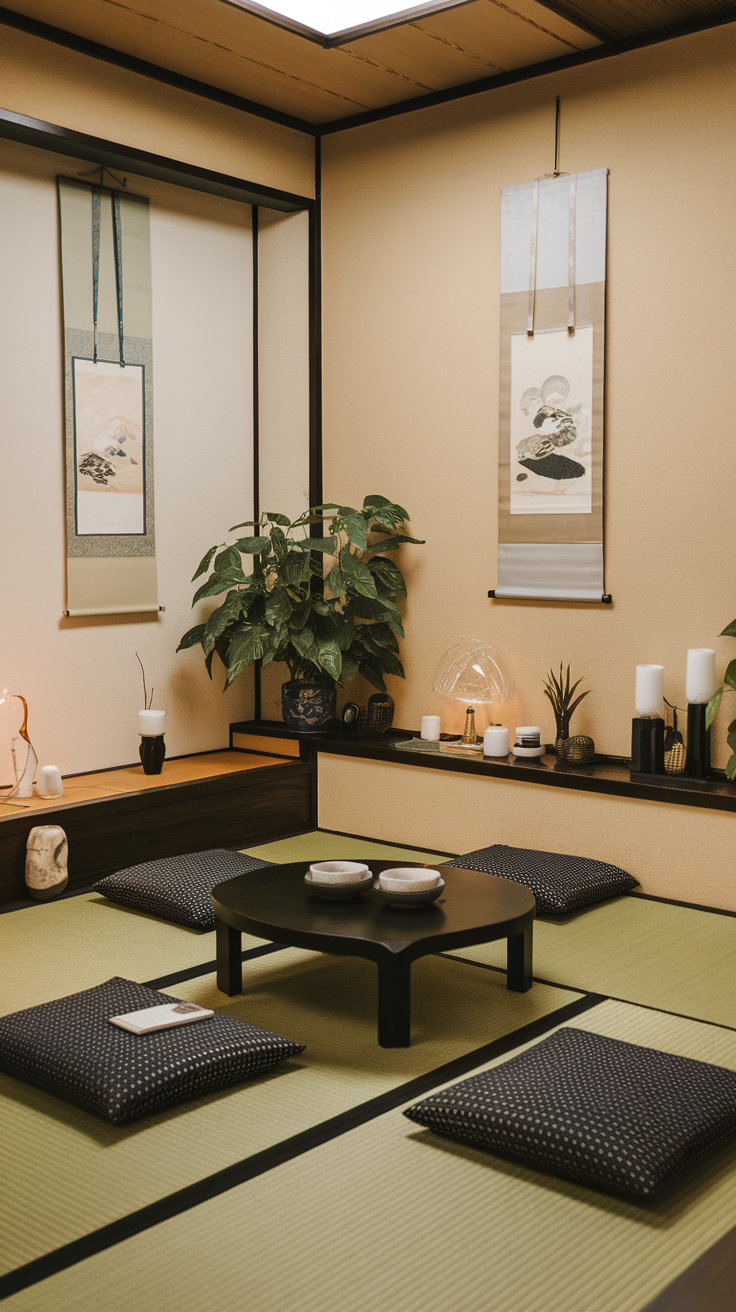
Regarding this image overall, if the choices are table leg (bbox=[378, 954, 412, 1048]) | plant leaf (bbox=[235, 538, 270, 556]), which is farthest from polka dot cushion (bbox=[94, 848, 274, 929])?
plant leaf (bbox=[235, 538, 270, 556])

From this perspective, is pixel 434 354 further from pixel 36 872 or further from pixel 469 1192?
pixel 469 1192

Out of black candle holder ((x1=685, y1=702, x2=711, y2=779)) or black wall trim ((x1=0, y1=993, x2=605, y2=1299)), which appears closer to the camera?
black wall trim ((x1=0, y1=993, x2=605, y2=1299))

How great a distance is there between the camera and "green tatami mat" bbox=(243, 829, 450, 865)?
4422 mm

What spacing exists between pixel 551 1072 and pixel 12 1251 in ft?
3.52

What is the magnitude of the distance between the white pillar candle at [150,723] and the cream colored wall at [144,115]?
86.7 inches

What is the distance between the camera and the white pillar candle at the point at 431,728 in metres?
4.71

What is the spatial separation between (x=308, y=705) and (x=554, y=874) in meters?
1.51

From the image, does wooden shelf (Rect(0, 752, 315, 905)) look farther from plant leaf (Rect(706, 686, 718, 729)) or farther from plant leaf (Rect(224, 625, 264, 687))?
plant leaf (Rect(706, 686, 718, 729))

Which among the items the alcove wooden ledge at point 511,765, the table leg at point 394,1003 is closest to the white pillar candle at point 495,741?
the alcove wooden ledge at point 511,765

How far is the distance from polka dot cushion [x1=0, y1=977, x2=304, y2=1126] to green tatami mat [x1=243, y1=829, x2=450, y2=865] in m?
1.73

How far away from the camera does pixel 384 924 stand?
9.09 ft

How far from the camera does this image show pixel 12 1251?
6.14 feet

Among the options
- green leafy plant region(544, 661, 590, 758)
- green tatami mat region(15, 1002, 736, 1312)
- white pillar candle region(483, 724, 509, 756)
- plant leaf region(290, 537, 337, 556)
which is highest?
plant leaf region(290, 537, 337, 556)

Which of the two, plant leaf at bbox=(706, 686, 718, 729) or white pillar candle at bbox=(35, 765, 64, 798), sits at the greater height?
plant leaf at bbox=(706, 686, 718, 729)
